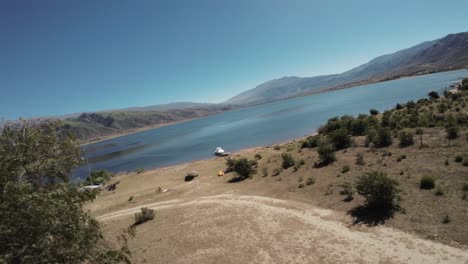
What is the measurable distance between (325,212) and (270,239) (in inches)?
152

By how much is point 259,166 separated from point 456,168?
17.4 meters

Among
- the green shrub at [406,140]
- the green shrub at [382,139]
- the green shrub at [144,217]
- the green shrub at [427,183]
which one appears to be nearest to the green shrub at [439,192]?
the green shrub at [427,183]

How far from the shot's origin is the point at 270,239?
44.4 feet

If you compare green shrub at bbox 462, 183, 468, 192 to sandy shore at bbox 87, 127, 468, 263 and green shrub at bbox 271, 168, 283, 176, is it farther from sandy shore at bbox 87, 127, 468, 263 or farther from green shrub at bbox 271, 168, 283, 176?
green shrub at bbox 271, 168, 283, 176

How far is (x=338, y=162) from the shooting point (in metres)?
23.4

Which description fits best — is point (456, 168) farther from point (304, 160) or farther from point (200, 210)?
point (200, 210)

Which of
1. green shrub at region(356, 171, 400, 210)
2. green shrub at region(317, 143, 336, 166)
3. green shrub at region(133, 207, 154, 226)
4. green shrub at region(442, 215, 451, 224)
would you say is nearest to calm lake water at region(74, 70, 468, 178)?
green shrub at region(317, 143, 336, 166)

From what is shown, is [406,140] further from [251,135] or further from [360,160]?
[251,135]

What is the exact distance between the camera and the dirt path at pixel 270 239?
35.7 ft

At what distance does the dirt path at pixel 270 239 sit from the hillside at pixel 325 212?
0.16 ft

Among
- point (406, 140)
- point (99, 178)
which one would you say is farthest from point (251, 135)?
point (406, 140)

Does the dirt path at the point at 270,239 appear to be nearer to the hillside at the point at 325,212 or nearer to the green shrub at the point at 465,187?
the hillside at the point at 325,212

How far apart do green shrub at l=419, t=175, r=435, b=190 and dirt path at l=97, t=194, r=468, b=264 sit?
4.67 m

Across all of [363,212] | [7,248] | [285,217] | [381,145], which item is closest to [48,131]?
[7,248]
